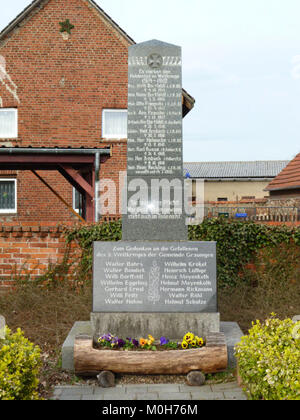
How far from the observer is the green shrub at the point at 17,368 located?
3.11m

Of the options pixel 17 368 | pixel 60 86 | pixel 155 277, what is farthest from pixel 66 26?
pixel 17 368

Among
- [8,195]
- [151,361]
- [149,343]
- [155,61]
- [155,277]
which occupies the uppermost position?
[155,61]

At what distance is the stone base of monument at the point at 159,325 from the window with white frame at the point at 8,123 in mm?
12043

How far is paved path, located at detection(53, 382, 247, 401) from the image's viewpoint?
4016 millimetres

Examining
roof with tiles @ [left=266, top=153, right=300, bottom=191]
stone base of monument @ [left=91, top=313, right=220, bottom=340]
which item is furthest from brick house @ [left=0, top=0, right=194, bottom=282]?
stone base of monument @ [left=91, top=313, right=220, bottom=340]

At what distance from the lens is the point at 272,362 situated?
325 cm

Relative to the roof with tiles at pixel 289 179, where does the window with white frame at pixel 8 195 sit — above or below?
below

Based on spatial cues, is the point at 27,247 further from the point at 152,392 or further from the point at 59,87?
the point at 59,87

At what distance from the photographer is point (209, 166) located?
5025 cm

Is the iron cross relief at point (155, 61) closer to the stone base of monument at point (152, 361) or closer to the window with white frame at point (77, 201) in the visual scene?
the stone base of monument at point (152, 361)

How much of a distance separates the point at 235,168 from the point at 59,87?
36.5m

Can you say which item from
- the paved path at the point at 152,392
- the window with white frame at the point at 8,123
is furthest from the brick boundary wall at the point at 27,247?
the window with white frame at the point at 8,123
